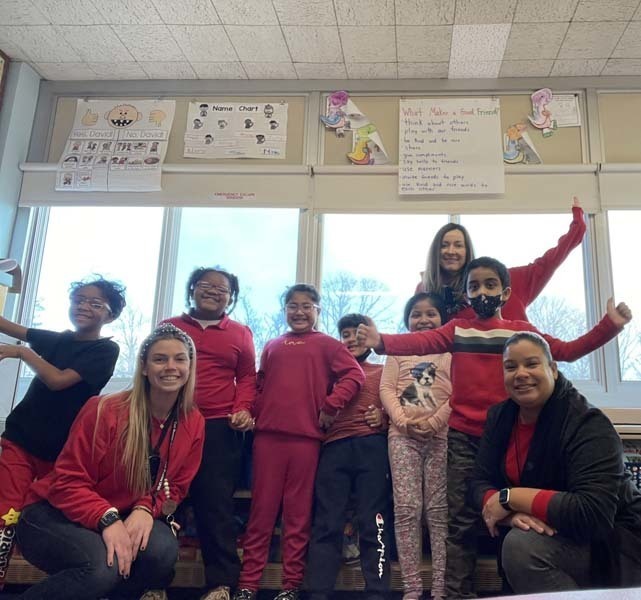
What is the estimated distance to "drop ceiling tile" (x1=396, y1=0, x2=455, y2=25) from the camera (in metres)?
2.53

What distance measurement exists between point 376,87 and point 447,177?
0.67m

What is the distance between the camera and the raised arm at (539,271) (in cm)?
218

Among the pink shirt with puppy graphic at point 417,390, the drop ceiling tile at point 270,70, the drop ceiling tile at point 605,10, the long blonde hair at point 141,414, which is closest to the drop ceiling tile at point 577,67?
the drop ceiling tile at point 605,10

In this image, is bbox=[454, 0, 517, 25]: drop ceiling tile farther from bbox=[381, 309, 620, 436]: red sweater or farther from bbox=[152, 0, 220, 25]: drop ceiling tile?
bbox=[381, 309, 620, 436]: red sweater

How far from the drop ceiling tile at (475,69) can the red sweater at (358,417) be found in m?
1.81

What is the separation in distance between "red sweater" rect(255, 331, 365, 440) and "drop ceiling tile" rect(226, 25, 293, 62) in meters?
1.59

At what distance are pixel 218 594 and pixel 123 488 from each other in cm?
44

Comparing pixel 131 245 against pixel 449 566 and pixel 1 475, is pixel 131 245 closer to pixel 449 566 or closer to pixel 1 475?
pixel 1 475

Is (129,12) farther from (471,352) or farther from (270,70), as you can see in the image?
(471,352)

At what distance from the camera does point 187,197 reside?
3.05 meters

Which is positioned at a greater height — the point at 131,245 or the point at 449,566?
the point at 131,245

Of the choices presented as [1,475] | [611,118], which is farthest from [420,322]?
[611,118]

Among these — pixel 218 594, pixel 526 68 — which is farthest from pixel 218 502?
pixel 526 68

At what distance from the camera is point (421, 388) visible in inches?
78.7
